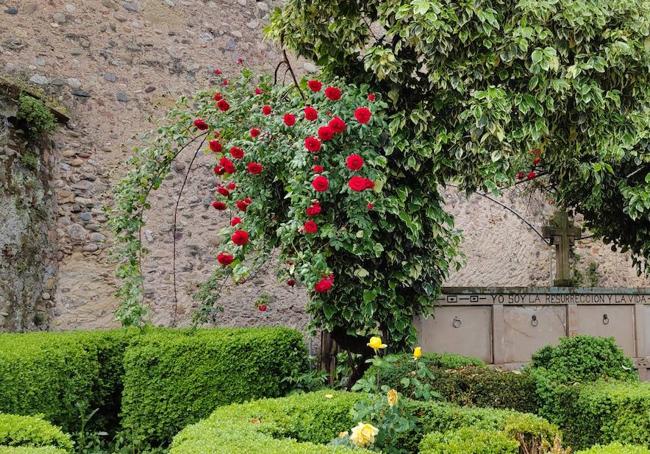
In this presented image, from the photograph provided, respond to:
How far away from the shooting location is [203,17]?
7.44 m

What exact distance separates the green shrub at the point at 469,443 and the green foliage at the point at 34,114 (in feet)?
15.5

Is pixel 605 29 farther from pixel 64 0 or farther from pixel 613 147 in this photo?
pixel 64 0

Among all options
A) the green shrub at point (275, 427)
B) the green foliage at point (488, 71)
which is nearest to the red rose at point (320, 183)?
the green foliage at point (488, 71)

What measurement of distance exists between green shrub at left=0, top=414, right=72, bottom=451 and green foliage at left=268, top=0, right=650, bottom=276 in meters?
2.66

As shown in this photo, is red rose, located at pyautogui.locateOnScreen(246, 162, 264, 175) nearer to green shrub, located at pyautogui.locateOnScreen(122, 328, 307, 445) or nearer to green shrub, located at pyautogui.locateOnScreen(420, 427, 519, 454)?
green shrub, located at pyautogui.locateOnScreen(122, 328, 307, 445)

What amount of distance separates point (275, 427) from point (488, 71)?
2522 mm

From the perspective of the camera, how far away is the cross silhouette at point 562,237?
23.9 feet

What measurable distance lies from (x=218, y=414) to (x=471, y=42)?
2697 mm

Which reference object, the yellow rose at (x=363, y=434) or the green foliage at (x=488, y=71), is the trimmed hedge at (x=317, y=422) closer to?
the yellow rose at (x=363, y=434)

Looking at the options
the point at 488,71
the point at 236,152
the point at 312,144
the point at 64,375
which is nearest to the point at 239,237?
the point at 236,152

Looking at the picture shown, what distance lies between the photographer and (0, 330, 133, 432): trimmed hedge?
13.9 ft

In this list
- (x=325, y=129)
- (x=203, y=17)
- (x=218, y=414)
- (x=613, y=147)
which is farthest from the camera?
(x=203, y=17)

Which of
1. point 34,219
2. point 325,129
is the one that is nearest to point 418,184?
point 325,129

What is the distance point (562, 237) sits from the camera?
7371mm
